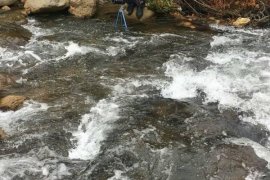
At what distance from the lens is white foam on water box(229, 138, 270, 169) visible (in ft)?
23.3

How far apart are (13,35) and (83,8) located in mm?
2762

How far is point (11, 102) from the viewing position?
856cm

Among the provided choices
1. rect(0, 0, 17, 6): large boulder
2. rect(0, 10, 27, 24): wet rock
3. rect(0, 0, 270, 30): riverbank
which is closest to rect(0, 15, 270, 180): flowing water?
rect(0, 10, 27, 24): wet rock

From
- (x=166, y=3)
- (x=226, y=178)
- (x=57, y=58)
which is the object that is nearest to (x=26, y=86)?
(x=57, y=58)

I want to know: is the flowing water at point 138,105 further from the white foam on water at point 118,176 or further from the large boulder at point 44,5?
the large boulder at point 44,5

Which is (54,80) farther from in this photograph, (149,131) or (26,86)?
(149,131)

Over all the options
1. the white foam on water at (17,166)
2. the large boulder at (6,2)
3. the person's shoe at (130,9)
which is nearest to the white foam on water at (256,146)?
the white foam on water at (17,166)

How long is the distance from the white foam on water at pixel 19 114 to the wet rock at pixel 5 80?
1098 mm

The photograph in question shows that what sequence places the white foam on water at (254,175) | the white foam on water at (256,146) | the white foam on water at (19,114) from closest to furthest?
the white foam on water at (254,175)
the white foam on water at (256,146)
the white foam on water at (19,114)

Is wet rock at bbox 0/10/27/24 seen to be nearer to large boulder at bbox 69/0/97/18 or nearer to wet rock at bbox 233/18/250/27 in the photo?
large boulder at bbox 69/0/97/18

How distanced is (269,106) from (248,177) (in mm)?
2463

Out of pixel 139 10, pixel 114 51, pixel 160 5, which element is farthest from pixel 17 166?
pixel 160 5

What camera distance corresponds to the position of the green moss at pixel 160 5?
13.9 m

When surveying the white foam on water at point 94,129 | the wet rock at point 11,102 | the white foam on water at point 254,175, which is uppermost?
the wet rock at point 11,102
